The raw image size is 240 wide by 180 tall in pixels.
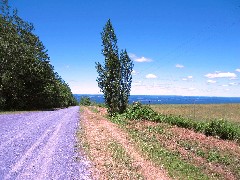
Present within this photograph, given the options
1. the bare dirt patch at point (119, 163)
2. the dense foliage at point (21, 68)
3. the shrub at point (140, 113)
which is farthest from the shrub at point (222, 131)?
the dense foliage at point (21, 68)

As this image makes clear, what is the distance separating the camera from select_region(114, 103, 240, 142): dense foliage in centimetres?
2469

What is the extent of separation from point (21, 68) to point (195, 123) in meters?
38.2

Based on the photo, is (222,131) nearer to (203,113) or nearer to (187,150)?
(187,150)

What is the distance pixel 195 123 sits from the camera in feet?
90.2

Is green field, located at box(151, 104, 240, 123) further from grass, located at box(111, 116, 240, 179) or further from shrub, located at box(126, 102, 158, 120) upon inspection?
grass, located at box(111, 116, 240, 179)

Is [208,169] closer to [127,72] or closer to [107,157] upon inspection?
[107,157]

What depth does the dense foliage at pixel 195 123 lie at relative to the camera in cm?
2469

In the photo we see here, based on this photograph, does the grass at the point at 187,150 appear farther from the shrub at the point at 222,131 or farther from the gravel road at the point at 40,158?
the gravel road at the point at 40,158

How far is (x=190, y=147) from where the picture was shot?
63.1 ft

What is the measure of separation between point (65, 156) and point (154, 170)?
4319 millimetres

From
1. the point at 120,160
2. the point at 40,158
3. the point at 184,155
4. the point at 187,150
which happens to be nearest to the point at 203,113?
the point at 187,150

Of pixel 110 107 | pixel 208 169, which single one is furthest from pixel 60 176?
pixel 110 107

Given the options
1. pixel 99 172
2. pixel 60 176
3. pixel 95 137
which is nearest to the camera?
pixel 60 176

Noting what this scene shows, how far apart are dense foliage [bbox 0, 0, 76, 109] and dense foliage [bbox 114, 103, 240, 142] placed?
84.2 feet
